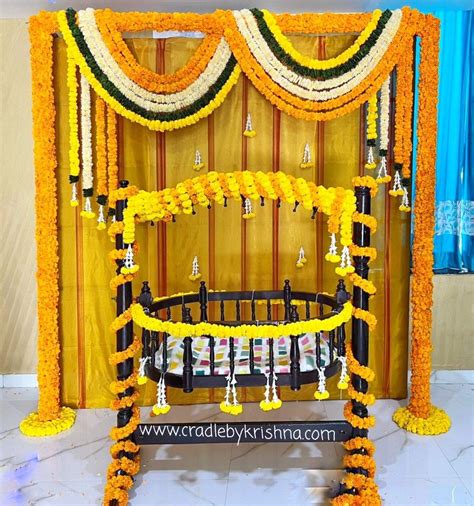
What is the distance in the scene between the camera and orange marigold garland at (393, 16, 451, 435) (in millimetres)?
2816

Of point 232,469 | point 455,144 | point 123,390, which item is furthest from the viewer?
point 455,144

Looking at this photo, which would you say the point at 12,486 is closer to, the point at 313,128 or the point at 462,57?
the point at 313,128

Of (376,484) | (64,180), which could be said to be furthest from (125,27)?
(376,484)

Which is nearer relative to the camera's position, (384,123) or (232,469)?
(232,469)

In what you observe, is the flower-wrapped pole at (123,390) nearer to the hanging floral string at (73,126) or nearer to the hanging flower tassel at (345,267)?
the hanging floral string at (73,126)

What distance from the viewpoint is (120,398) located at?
2.32 metres

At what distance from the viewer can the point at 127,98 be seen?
274 centimetres

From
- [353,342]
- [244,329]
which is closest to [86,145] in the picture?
[244,329]

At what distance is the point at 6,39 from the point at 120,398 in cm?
220

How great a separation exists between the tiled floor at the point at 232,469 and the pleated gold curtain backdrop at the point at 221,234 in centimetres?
42

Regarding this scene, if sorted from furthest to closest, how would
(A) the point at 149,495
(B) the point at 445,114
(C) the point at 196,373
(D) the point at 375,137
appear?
(B) the point at 445,114
(D) the point at 375,137
(A) the point at 149,495
(C) the point at 196,373

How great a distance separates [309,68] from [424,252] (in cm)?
110

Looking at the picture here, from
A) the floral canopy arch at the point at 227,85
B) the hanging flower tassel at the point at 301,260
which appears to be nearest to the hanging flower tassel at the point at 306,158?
the floral canopy arch at the point at 227,85

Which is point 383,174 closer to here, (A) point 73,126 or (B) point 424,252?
(B) point 424,252
